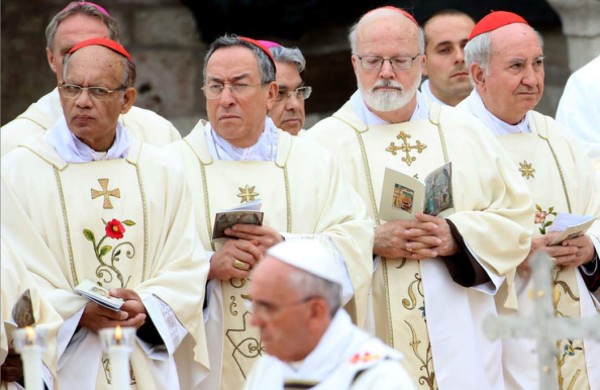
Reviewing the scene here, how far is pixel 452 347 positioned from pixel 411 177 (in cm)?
97

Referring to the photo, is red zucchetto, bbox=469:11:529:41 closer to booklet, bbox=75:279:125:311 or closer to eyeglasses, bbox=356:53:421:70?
eyeglasses, bbox=356:53:421:70

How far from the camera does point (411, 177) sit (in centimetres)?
923

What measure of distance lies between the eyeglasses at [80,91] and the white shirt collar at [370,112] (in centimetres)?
158

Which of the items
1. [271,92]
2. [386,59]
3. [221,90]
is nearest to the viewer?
[221,90]

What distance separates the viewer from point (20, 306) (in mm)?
8320

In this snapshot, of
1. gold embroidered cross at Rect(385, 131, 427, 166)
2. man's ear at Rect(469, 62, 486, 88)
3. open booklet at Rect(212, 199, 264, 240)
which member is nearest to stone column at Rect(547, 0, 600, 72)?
man's ear at Rect(469, 62, 486, 88)

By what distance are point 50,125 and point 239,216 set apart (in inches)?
58.1

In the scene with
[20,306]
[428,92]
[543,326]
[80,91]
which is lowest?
[543,326]

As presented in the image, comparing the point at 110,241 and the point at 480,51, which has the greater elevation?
the point at 480,51

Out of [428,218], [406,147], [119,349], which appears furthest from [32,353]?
[406,147]

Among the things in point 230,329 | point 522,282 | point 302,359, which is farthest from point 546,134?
point 302,359

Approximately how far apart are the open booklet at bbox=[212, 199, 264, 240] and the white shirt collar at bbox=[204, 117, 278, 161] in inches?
18.7

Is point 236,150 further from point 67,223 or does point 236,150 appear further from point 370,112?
point 67,223

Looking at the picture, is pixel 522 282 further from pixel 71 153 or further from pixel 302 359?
pixel 302 359
